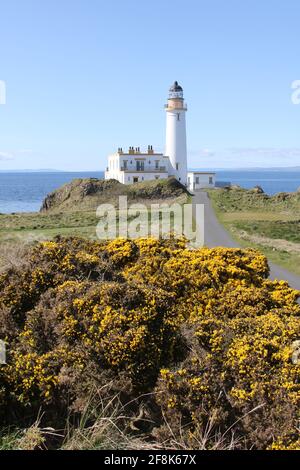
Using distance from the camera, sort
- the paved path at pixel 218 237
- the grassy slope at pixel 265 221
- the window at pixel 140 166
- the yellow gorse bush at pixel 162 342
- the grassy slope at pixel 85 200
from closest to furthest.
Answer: the yellow gorse bush at pixel 162 342, the paved path at pixel 218 237, the grassy slope at pixel 265 221, the grassy slope at pixel 85 200, the window at pixel 140 166

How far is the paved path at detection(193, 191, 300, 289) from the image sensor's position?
62.4 ft

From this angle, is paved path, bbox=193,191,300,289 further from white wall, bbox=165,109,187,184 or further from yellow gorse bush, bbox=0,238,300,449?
white wall, bbox=165,109,187,184

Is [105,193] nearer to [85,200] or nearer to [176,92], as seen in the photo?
[85,200]

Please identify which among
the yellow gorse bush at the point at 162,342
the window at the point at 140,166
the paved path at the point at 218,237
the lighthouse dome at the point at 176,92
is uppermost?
the lighthouse dome at the point at 176,92


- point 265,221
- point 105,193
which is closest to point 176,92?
point 105,193

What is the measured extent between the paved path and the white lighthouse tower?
15047 millimetres

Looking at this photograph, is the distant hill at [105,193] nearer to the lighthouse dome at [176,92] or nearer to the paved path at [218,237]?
the paved path at [218,237]

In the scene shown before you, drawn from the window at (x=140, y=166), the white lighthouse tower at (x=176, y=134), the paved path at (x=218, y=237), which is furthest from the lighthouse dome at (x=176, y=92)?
the paved path at (x=218, y=237)

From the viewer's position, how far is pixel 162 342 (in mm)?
6871

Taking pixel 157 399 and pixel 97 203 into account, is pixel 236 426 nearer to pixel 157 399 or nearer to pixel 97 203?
pixel 157 399

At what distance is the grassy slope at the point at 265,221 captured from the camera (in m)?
25.1

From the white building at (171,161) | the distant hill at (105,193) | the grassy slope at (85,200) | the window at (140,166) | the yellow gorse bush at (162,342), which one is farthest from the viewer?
the window at (140,166)

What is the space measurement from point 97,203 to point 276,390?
53.7 m

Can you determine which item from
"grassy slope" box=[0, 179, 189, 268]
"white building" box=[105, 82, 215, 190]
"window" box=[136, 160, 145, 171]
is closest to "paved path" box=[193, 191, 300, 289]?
"grassy slope" box=[0, 179, 189, 268]
